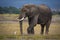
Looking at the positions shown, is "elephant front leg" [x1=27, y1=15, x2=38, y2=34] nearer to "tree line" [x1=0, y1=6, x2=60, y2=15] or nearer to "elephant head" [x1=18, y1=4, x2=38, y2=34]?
"elephant head" [x1=18, y1=4, x2=38, y2=34]

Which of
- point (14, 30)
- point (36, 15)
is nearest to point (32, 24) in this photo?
point (36, 15)

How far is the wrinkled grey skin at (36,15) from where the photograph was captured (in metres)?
2.17

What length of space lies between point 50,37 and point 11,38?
0.46 meters

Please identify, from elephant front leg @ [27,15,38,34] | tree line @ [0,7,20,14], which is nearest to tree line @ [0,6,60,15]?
tree line @ [0,7,20,14]

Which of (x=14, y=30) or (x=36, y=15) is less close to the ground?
(x=36, y=15)

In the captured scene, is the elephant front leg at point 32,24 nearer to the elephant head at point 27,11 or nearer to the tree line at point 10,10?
the elephant head at point 27,11

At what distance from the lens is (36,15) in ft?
7.13

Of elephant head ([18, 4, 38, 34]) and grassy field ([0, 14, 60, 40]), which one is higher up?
elephant head ([18, 4, 38, 34])

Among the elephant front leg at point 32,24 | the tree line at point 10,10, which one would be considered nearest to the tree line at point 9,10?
the tree line at point 10,10

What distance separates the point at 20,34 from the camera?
217cm

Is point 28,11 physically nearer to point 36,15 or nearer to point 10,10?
point 36,15

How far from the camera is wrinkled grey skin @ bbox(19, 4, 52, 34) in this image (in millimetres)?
2168

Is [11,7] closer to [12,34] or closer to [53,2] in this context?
[12,34]

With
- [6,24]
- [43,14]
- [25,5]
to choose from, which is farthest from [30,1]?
[6,24]
